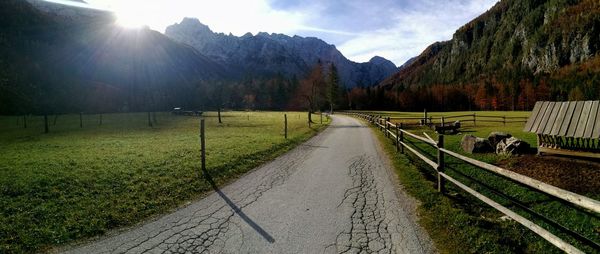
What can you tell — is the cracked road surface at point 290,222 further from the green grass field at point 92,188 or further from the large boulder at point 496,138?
the large boulder at point 496,138

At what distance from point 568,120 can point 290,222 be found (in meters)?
14.8

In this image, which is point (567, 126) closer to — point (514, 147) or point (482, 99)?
point (514, 147)

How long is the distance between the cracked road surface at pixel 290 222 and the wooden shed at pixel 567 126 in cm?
904

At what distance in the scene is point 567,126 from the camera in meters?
14.2

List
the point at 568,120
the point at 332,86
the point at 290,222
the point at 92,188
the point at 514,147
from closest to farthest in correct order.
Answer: the point at 290,222, the point at 92,188, the point at 568,120, the point at 514,147, the point at 332,86

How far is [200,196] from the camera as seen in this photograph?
9.62 metres

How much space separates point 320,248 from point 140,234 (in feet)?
12.8

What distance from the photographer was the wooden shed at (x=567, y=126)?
13.4 metres

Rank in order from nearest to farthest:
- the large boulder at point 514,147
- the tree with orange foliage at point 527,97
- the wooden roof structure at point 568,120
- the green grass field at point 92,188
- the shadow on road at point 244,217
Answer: the shadow on road at point 244,217 → the green grass field at point 92,188 → the wooden roof structure at point 568,120 → the large boulder at point 514,147 → the tree with orange foliage at point 527,97

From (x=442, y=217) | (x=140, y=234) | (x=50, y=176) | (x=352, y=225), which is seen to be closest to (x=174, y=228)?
(x=140, y=234)

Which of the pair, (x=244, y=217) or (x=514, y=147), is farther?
(x=514, y=147)

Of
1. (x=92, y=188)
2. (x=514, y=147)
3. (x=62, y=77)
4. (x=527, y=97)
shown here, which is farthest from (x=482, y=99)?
(x=62, y=77)

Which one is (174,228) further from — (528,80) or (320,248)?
(528,80)

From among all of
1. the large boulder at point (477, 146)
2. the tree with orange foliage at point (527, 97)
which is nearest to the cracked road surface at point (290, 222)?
the large boulder at point (477, 146)
